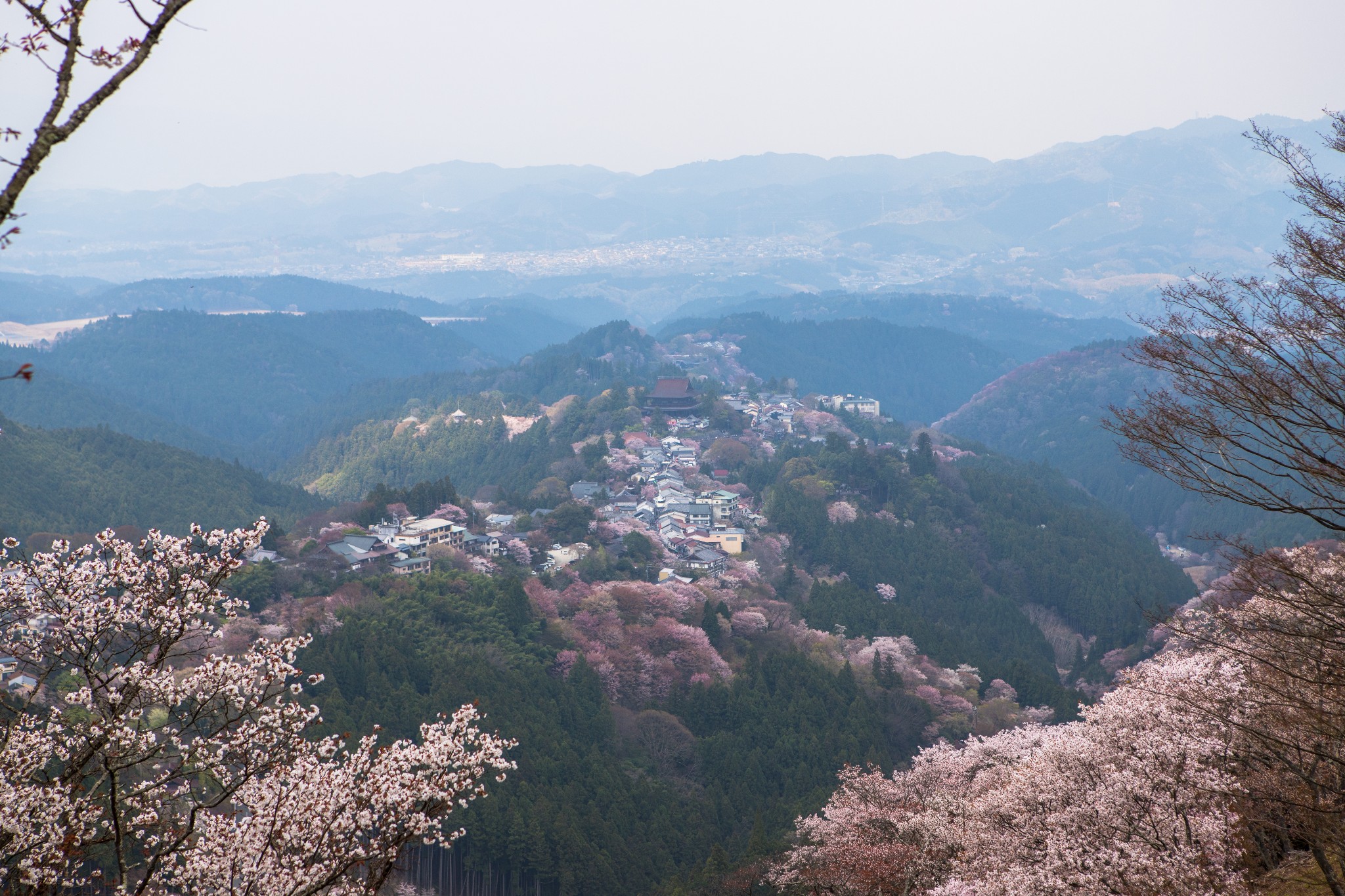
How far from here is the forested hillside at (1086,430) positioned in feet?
277

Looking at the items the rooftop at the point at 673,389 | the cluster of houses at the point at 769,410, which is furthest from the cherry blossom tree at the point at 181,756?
the rooftop at the point at 673,389

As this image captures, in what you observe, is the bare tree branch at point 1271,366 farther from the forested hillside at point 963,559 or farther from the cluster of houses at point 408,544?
the cluster of houses at point 408,544

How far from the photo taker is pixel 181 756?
23.0 ft

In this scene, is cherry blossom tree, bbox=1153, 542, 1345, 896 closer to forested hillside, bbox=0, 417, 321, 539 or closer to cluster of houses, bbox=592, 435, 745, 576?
cluster of houses, bbox=592, 435, 745, 576

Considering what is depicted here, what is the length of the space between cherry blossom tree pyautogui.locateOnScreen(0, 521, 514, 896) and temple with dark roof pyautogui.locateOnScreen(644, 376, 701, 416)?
75.8m

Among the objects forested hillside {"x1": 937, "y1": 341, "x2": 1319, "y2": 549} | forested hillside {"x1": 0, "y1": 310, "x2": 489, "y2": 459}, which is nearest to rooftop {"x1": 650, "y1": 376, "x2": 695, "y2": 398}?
forested hillside {"x1": 937, "y1": 341, "x2": 1319, "y2": 549}

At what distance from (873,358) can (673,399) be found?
284ft

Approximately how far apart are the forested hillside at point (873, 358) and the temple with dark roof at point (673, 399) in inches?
2138

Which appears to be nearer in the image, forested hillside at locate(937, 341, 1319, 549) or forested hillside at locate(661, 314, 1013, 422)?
forested hillside at locate(937, 341, 1319, 549)

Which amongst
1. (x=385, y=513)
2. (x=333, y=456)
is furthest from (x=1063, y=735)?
(x=333, y=456)

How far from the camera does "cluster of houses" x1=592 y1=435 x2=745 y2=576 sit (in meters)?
54.2

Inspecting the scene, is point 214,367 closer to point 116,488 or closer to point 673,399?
point 116,488

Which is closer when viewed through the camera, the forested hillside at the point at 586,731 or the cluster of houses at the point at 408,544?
the forested hillside at the point at 586,731

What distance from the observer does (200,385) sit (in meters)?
128
